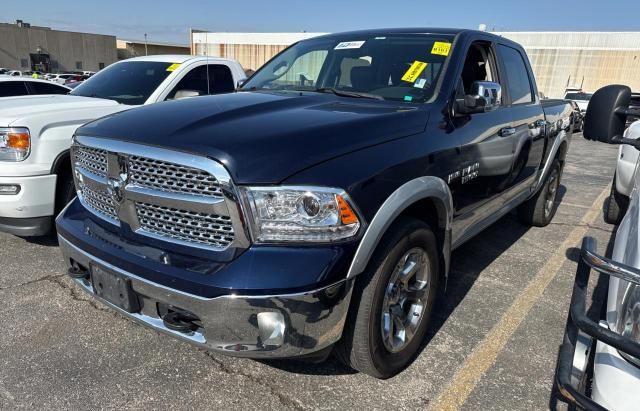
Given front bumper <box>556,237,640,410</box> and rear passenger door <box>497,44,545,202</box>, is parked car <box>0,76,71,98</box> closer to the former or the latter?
rear passenger door <box>497,44,545,202</box>

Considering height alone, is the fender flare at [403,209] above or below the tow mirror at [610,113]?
below

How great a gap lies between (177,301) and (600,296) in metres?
3.26

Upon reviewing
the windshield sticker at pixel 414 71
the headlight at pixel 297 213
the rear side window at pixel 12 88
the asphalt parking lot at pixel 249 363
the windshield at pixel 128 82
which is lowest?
the asphalt parking lot at pixel 249 363

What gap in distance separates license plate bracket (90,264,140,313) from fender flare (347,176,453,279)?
40.3 inches

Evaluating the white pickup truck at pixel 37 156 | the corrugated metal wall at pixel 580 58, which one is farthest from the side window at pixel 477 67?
the corrugated metal wall at pixel 580 58

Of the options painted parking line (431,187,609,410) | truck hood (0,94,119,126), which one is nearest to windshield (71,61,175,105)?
truck hood (0,94,119,126)

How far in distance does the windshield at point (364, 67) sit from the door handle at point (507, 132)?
2.55 ft

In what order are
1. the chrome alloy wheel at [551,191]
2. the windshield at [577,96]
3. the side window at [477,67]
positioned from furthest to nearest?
the windshield at [577,96] → the chrome alloy wheel at [551,191] → the side window at [477,67]

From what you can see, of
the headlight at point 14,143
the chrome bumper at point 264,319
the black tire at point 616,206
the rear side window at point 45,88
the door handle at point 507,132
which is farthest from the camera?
the rear side window at point 45,88

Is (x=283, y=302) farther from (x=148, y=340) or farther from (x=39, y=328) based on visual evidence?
(x=39, y=328)

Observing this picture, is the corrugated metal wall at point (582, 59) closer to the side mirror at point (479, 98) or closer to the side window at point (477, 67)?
the side window at point (477, 67)

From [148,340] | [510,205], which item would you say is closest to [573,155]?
[510,205]

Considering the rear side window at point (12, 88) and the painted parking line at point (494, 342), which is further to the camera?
the rear side window at point (12, 88)

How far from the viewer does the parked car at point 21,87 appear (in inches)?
297
